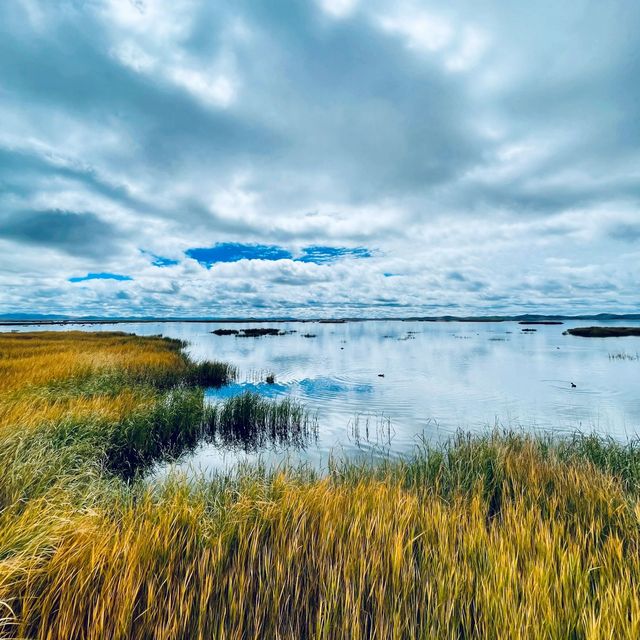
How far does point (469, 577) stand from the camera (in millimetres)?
3785

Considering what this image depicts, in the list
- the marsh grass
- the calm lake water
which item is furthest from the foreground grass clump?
the marsh grass

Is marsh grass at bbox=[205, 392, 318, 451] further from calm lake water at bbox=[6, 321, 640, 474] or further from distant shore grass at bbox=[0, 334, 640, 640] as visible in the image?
distant shore grass at bbox=[0, 334, 640, 640]

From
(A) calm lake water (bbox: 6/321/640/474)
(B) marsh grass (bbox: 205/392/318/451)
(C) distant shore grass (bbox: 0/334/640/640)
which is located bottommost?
(A) calm lake water (bbox: 6/321/640/474)

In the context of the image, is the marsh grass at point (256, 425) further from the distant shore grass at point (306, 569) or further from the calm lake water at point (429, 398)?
the distant shore grass at point (306, 569)

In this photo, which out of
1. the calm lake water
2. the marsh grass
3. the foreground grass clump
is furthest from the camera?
the marsh grass

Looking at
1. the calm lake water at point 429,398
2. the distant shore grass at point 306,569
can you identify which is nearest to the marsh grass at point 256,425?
the calm lake water at point 429,398

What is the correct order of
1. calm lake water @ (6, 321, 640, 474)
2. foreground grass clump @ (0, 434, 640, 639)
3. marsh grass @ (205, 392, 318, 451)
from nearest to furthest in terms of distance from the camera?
→ foreground grass clump @ (0, 434, 640, 639)
calm lake water @ (6, 321, 640, 474)
marsh grass @ (205, 392, 318, 451)

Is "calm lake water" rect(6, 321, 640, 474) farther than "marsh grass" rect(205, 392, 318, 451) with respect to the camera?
No

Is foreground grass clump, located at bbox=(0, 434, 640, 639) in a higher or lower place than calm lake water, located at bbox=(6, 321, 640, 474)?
higher

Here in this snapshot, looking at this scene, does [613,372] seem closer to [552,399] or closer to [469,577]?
[552,399]

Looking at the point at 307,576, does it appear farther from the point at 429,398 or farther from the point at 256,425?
the point at 429,398

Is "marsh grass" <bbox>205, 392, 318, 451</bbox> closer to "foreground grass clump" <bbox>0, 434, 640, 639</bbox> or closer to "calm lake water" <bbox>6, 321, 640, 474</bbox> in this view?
"calm lake water" <bbox>6, 321, 640, 474</bbox>

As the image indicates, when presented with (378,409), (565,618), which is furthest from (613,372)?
(565,618)

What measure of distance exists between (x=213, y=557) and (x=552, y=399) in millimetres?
25089
